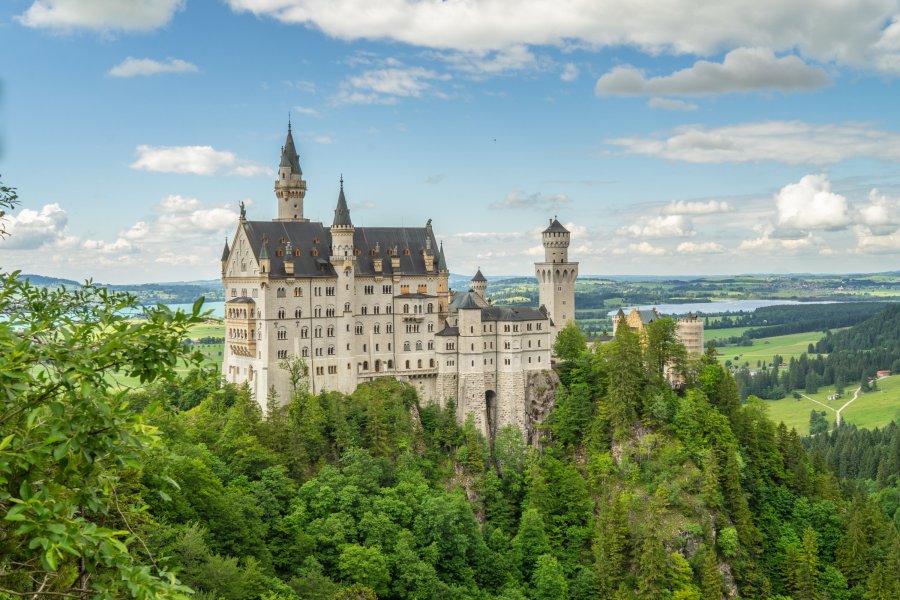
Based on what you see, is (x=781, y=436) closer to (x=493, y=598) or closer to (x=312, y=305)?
(x=493, y=598)

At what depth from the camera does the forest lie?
6212 centimetres

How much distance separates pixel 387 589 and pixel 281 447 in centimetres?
1661

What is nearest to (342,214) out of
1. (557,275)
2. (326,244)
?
(326,244)

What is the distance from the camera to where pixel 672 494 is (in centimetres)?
8025

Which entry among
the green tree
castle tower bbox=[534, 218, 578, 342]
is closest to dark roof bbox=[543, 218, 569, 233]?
castle tower bbox=[534, 218, 578, 342]

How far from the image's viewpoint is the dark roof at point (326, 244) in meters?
83.5

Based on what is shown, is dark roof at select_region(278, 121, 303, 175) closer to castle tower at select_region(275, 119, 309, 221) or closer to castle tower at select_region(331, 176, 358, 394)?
castle tower at select_region(275, 119, 309, 221)

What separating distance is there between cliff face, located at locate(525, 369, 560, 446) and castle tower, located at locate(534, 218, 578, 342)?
42.8ft

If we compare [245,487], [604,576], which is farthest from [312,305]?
[604,576]

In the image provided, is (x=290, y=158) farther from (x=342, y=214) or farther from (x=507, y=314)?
(x=507, y=314)

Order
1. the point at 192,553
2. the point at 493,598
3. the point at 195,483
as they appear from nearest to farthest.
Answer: the point at 192,553
the point at 195,483
the point at 493,598

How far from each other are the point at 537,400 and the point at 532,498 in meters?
12.5

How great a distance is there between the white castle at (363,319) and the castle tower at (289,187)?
0.11m

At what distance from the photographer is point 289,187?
300 feet
